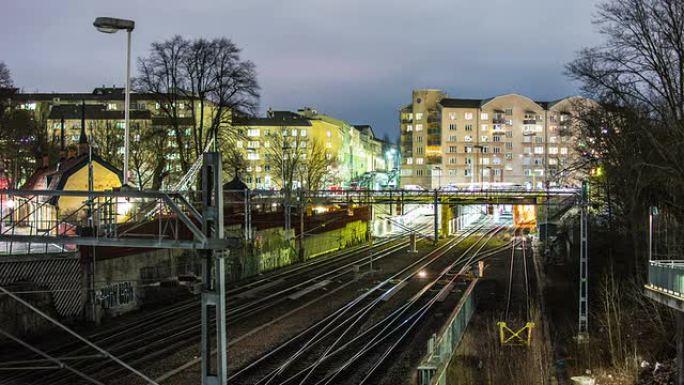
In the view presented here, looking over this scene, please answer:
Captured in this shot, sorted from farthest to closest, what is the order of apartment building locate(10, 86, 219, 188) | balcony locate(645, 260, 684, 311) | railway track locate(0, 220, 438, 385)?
apartment building locate(10, 86, 219, 188), railway track locate(0, 220, 438, 385), balcony locate(645, 260, 684, 311)

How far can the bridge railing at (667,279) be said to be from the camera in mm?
14232

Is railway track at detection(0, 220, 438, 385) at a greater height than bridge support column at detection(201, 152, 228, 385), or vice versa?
bridge support column at detection(201, 152, 228, 385)

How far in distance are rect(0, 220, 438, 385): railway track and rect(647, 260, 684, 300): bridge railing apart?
12880 mm

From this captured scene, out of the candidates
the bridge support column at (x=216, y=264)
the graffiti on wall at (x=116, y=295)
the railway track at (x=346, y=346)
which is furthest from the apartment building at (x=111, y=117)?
the bridge support column at (x=216, y=264)

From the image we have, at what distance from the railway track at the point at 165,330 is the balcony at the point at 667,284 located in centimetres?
1283

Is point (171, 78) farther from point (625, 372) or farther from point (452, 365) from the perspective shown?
point (625, 372)

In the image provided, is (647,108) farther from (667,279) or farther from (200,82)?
(200,82)

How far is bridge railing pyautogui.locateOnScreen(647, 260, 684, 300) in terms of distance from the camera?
14232 mm

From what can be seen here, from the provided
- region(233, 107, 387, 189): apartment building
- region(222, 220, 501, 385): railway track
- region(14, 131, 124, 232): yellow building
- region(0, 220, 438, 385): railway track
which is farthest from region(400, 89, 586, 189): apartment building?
region(222, 220, 501, 385): railway track

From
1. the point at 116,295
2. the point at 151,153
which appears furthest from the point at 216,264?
the point at 151,153

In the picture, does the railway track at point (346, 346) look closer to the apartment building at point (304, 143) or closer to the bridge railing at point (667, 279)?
the bridge railing at point (667, 279)

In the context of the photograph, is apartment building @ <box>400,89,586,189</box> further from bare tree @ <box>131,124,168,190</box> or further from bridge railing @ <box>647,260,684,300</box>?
bridge railing @ <box>647,260,684,300</box>

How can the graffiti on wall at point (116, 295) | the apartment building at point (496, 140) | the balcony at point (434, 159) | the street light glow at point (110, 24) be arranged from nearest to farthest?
1. the street light glow at point (110, 24)
2. the graffiti on wall at point (116, 295)
3. the apartment building at point (496, 140)
4. the balcony at point (434, 159)

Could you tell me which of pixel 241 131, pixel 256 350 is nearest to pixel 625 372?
pixel 256 350
